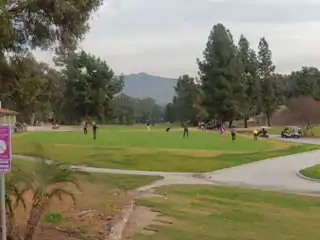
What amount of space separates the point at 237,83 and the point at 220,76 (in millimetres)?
3323

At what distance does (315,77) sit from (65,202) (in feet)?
375

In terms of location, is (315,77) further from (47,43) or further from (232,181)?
(47,43)

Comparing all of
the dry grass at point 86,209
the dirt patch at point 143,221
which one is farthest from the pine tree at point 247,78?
the dirt patch at point 143,221

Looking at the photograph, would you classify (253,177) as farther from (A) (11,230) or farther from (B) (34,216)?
(A) (11,230)

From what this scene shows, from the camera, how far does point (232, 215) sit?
1434cm

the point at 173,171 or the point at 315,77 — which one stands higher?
the point at 315,77

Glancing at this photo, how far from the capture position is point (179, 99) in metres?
137

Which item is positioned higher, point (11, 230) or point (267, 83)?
point (267, 83)

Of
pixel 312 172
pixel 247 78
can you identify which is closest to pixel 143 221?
pixel 312 172

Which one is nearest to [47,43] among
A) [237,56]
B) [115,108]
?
[237,56]

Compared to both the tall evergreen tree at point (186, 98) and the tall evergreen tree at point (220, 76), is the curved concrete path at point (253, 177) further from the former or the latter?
the tall evergreen tree at point (186, 98)

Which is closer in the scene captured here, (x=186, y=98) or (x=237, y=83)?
(x=237, y=83)

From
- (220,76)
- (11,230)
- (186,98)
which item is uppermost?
(220,76)

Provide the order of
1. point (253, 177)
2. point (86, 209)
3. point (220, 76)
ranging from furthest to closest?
1. point (220, 76)
2. point (253, 177)
3. point (86, 209)
